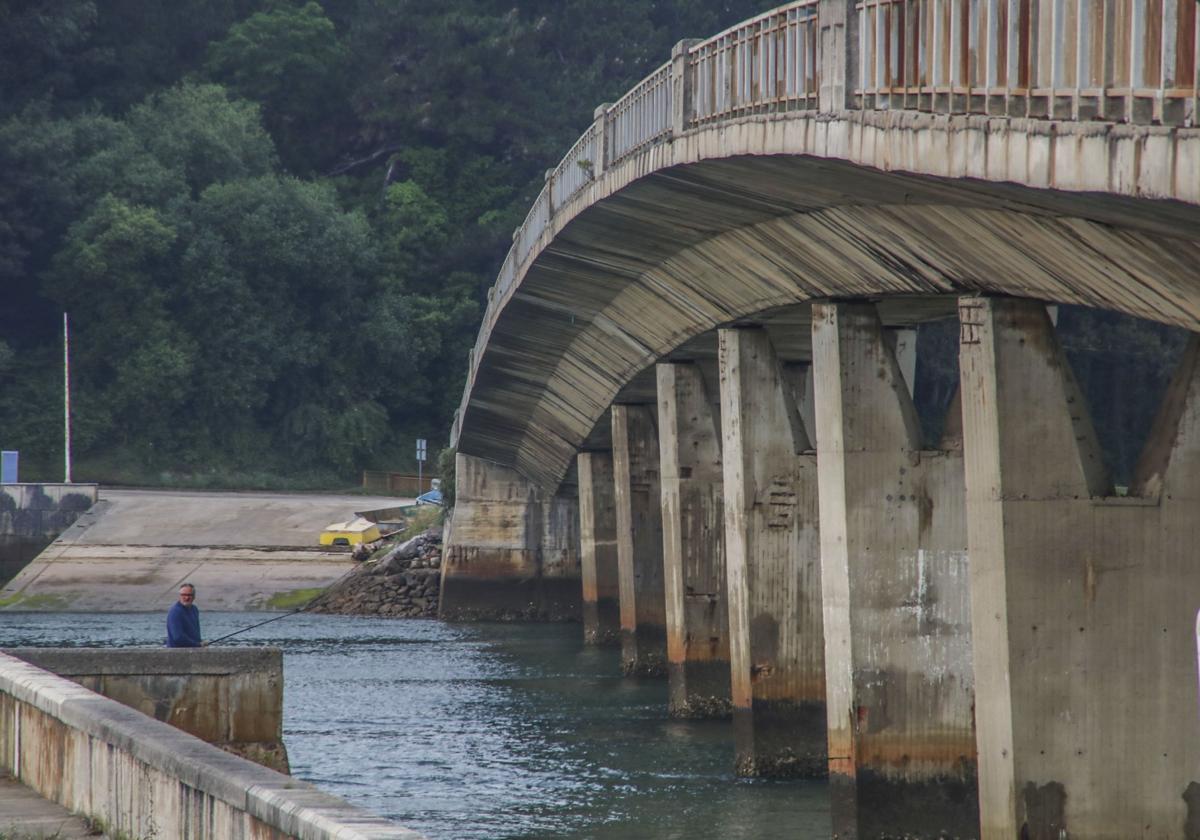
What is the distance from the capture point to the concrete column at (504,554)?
51.7m

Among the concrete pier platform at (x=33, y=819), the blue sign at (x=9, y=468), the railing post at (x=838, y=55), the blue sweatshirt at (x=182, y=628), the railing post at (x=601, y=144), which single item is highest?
the railing post at (x=601, y=144)

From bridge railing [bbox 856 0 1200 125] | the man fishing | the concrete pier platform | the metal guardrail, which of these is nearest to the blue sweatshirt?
the man fishing

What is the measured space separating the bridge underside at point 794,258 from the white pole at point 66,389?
3240 cm

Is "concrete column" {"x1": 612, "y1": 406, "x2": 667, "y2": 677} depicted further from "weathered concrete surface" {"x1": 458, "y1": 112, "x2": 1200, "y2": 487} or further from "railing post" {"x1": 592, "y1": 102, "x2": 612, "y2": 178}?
"railing post" {"x1": 592, "y1": 102, "x2": 612, "y2": 178}

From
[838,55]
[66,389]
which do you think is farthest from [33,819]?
[66,389]

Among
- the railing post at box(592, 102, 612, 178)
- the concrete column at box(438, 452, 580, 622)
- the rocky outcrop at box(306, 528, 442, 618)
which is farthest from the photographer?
the rocky outcrop at box(306, 528, 442, 618)

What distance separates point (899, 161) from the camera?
1392 cm

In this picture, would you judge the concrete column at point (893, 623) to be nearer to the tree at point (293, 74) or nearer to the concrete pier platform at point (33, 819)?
the concrete pier platform at point (33, 819)

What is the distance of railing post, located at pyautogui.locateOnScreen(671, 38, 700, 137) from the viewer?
2038 centimetres

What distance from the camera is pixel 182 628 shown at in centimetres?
1964

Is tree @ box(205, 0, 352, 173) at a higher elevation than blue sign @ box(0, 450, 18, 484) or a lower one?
higher

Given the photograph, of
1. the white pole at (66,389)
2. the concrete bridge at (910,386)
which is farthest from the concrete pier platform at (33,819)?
the white pole at (66,389)

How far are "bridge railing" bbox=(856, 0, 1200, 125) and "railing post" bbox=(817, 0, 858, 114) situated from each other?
12 cm

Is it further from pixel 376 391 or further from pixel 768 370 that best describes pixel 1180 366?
pixel 376 391
